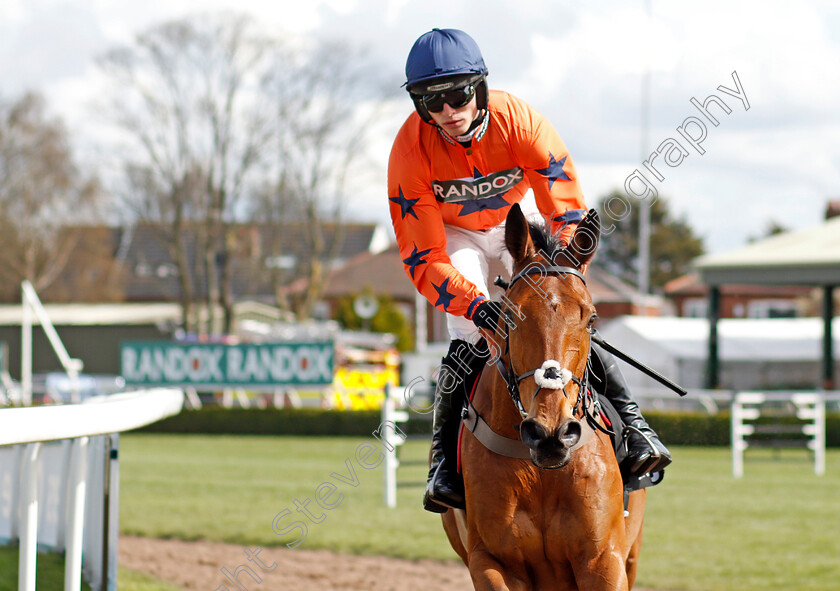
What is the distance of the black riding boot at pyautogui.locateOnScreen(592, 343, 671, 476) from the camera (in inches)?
144

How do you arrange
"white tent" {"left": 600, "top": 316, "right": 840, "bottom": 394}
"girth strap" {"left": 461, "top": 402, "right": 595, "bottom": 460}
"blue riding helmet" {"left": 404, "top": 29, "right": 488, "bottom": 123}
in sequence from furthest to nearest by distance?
"white tent" {"left": 600, "top": 316, "right": 840, "bottom": 394} → "blue riding helmet" {"left": 404, "top": 29, "right": 488, "bottom": 123} → "girth strap" {"left": 461, "top": 402, "right": 595, "bottom": 460}

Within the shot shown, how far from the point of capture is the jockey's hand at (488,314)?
3.23 meters

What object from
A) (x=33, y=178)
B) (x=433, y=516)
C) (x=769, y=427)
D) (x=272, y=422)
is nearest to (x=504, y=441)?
(x=433, y=516)

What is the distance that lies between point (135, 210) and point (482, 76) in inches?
1181

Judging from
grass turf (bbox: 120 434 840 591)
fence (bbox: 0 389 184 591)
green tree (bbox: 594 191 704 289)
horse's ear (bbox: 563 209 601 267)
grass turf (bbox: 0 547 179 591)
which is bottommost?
grass turf (bbox: 120 434 840 591)

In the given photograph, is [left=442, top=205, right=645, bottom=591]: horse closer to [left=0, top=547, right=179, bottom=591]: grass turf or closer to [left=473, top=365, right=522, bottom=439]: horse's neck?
[left=473, top=365, right=522, bottom=439]: horse's neck

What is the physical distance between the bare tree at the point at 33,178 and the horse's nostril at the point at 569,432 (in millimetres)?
37314

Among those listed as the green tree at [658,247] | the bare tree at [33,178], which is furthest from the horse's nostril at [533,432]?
the green tree at [658,247]

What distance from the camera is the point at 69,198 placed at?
3825 cm

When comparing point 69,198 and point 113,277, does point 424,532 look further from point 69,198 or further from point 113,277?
point 113,277

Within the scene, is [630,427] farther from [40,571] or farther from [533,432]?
[40,571]

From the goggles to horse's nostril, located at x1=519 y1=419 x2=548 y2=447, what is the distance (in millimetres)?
1444

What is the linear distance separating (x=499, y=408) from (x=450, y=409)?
58cm

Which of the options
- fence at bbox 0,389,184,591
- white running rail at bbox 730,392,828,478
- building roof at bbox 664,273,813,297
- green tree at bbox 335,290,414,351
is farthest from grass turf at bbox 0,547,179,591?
building roof at bbox 664,273,813,297
